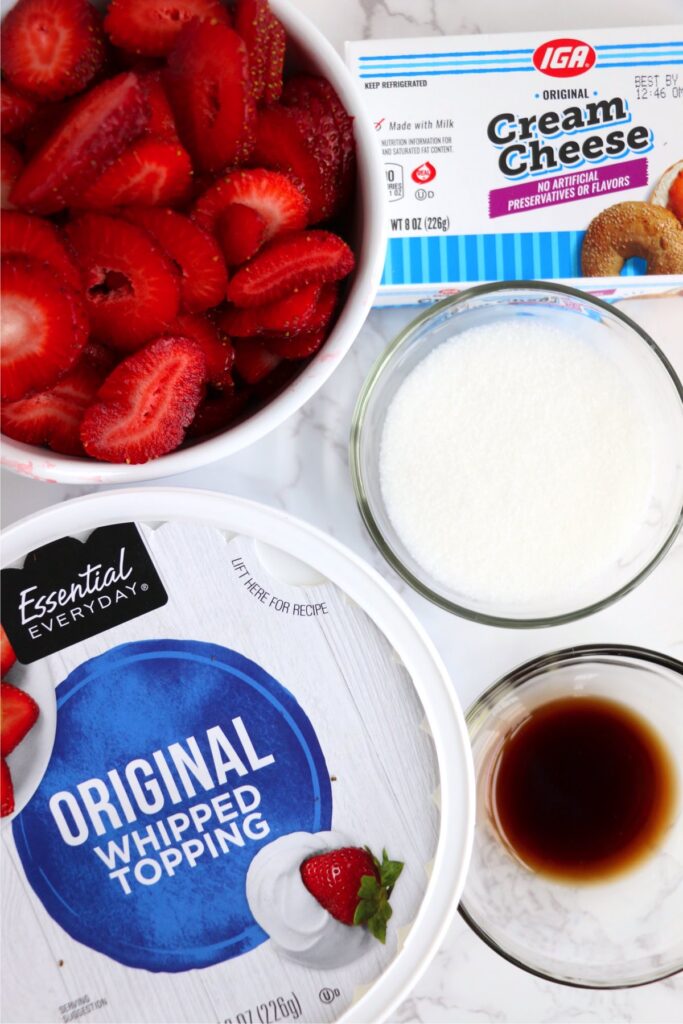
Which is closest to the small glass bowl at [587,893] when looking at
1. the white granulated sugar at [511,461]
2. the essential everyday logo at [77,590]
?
the white granulated sugar at [511,461]

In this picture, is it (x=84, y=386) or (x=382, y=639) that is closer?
(x=84, y=386)

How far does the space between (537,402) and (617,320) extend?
0.33 ft

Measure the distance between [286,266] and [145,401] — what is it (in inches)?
4.8

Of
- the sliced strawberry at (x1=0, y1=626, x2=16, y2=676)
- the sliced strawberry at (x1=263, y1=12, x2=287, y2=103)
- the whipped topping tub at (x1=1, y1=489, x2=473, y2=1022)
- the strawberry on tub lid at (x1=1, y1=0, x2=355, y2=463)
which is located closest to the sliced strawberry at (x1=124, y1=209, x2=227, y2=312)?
the strawberry on tub lid at (x1=1, y1=0, x2=355, y2=463)

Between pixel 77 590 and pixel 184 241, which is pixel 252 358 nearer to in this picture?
pixel 184 241

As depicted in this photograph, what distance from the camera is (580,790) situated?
34.9 inches

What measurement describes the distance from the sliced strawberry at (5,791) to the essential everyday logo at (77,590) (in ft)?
0.27

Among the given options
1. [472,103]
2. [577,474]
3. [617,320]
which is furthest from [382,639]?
[472,103]

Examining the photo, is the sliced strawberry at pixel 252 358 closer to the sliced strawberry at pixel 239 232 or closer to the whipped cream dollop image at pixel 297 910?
the sliced strawberry at pixel 239 232

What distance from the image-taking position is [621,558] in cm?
84

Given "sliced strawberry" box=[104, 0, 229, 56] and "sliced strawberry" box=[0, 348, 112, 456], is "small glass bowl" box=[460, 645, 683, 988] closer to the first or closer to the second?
"sliced strawberry" box=[0, 348, 112, 456]

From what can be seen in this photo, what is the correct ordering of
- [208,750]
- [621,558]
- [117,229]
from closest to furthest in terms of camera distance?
[117,229], [208,750], [621,558]

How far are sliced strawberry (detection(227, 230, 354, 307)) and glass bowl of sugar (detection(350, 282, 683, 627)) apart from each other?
22cm

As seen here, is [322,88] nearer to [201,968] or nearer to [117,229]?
[117,229]
